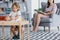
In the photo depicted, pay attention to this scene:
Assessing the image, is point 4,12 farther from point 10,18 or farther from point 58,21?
point 10,18

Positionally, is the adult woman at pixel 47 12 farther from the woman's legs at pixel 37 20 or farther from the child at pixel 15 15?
the child at pixel 15 15

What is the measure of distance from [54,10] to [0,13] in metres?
2.45

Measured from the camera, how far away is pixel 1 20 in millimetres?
3180

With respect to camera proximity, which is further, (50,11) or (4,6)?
(4,6)

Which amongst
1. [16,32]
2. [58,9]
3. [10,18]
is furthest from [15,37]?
[58,9]

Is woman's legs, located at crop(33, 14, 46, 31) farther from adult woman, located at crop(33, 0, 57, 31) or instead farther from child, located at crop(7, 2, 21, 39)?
child, located at crop(7, 2, 21, 39)

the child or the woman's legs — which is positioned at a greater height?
the child

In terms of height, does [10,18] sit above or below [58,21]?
above

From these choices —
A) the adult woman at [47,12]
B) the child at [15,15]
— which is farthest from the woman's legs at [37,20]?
the child at [15,15]

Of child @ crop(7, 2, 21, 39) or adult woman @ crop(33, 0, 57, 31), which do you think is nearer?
child @ crop(7, 2, 21, 39)

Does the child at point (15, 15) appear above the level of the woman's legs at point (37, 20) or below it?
above

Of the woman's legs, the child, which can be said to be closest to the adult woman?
the woman's legs

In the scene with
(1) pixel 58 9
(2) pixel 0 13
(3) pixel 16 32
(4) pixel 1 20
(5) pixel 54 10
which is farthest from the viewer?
(2) pixel 0 13

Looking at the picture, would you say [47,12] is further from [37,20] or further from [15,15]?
[15,15]
